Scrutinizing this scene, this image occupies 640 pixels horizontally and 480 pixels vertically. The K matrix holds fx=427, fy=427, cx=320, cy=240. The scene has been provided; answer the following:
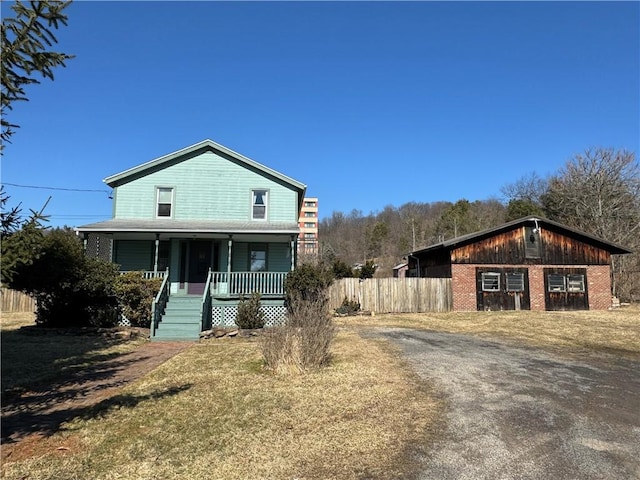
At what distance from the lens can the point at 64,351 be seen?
36.4ft

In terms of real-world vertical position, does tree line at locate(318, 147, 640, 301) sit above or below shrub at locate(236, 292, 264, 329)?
above

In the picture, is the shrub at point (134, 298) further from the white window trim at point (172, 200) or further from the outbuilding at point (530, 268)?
the outbuilding at point (530, 268)

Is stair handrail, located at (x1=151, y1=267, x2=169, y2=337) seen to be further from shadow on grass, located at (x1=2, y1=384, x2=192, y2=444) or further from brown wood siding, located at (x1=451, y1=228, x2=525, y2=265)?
brown wood siding, located at (x1=451, y1=228, x2=525, y2=265)

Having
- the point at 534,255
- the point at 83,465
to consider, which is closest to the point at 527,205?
the point at 534,255

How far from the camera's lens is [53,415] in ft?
19.3

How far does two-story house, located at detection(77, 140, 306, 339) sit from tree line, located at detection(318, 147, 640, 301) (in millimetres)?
25010

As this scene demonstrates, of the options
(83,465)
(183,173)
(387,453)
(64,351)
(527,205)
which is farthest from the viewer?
(527,205)

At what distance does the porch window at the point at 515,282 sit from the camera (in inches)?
928

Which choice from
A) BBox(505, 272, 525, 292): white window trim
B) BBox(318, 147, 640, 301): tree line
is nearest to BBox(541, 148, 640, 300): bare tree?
BBox(318, 147, 640, 301): tree line

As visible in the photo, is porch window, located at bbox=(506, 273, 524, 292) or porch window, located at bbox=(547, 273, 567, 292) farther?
porch window, located at bbox=(547, 273, 567, 292)

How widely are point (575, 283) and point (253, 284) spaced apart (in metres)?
18.4

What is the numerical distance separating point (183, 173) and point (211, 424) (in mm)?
15628

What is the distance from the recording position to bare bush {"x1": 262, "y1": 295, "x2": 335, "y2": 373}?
834 centimetres

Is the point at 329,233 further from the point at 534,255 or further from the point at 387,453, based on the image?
the point at 387,453
